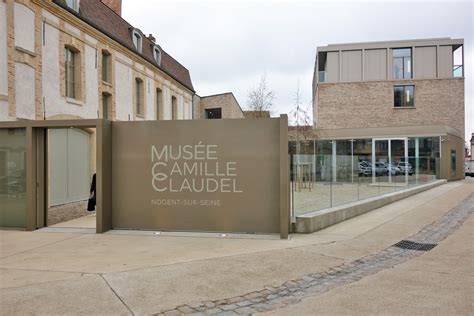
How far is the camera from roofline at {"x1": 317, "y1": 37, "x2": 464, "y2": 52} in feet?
109

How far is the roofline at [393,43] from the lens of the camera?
33.3 meters

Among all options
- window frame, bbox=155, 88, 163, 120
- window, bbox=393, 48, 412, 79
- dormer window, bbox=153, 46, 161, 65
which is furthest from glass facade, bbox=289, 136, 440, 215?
window, bbox=393, 48, 412, 79

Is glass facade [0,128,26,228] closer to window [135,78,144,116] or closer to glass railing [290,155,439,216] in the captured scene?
glass railing [290,155,439,216]

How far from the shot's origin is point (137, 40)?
78.3 ft

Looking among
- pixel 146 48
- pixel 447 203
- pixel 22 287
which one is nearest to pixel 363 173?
pixel 447 203

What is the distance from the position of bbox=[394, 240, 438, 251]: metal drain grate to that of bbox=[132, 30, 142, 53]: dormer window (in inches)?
793

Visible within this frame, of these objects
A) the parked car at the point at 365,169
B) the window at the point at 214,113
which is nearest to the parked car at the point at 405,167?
the parked car at the point at 365,169

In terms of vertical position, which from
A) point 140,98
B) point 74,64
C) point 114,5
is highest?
point 114,5

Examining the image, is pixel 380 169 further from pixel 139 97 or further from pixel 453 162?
pixel 453 162

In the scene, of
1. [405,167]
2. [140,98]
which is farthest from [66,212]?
[405,167]

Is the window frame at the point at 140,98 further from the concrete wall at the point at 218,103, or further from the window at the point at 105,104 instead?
the concrete wall at the point at 218,103

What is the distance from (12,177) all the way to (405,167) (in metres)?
15.5

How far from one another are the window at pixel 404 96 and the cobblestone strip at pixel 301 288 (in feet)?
96.1

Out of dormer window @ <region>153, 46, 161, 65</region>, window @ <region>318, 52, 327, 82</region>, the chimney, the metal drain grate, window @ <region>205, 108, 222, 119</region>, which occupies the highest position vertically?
the chimney
